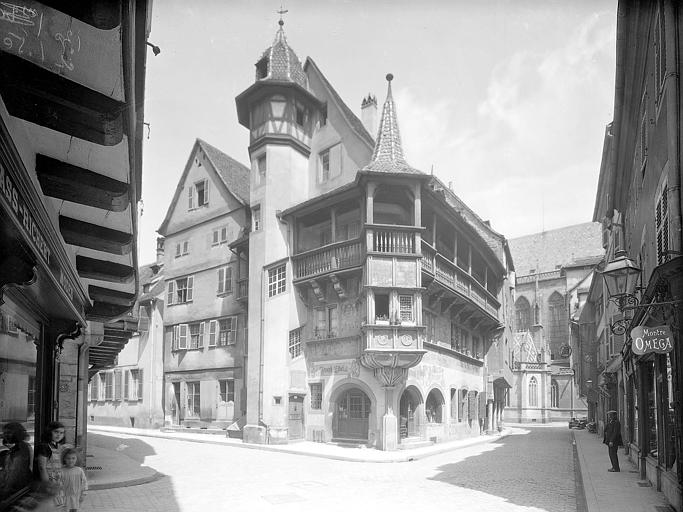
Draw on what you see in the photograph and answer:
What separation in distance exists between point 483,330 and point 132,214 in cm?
3238

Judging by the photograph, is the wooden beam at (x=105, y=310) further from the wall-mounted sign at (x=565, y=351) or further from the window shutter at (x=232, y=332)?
the wall-mounted sign at (x=565, y=351)

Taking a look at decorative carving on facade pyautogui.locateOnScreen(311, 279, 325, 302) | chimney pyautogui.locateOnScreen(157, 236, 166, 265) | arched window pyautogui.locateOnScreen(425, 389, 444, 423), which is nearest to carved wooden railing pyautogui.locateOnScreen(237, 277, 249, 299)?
decorative carving on facade pyautogui.locateOnScreen(311, 279, 325, 302)

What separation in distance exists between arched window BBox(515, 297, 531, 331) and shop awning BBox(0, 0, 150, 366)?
2895 inches

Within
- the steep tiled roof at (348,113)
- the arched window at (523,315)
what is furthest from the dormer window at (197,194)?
the arched window at (523,315)

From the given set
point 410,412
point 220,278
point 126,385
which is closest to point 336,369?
point 410,412

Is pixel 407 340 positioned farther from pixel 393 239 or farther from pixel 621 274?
pixel 621 274

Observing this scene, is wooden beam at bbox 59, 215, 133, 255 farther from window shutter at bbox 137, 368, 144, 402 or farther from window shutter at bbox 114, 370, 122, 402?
window shutter at bbox 114, 370, 122, 402

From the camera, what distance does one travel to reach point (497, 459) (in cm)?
2139

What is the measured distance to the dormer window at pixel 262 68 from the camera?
103 feet

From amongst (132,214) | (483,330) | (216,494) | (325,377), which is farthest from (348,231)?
(132,214)

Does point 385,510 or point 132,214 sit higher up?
point 132,214

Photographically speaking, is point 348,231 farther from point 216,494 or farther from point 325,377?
point 216,494

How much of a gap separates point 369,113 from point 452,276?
997cm

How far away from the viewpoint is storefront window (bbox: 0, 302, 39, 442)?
7.01 m
